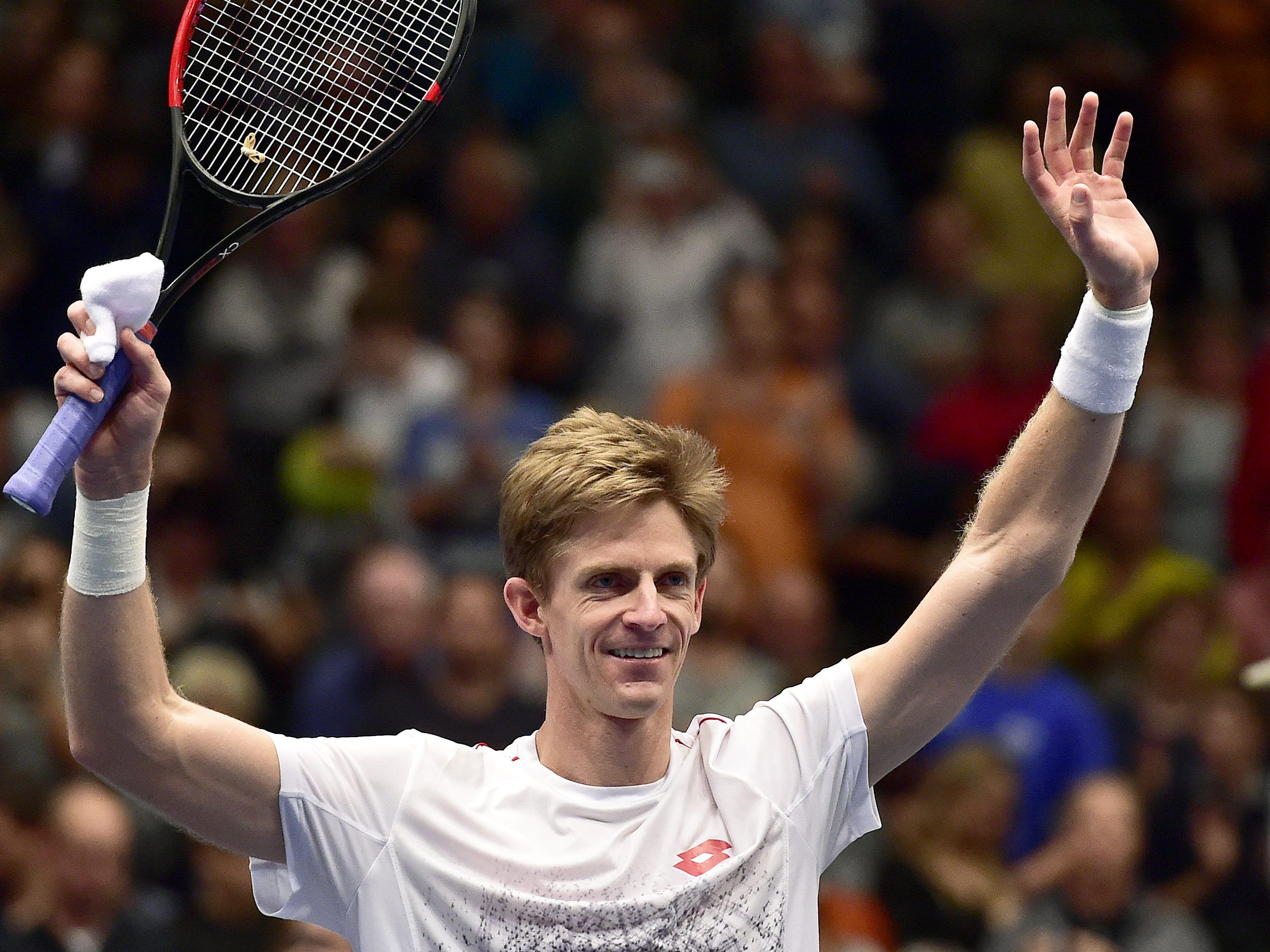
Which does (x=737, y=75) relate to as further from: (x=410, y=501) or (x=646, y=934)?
(x=646, y=934)

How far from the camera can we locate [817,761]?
3.58 m

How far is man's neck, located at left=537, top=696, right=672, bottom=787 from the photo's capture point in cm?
350

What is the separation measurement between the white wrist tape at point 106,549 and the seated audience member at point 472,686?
13.6 ft

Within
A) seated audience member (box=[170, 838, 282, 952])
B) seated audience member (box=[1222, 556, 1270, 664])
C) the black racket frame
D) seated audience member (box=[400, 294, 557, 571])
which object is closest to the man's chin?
the black racket frame

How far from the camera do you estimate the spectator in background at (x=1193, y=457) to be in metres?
9.13

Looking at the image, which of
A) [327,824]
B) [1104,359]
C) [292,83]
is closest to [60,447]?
[327,824]

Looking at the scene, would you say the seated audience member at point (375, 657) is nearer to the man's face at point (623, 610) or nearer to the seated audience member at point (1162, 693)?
the seated audience member at point (1162, 693)

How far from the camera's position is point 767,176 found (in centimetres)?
1012

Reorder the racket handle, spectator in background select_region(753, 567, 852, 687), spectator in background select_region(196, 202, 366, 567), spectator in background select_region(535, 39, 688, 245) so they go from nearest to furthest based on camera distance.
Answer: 1. the racket handle
2. spectator in background select_region(753, 567, 852, 687)
3. spectator in background select_region(196, 202, 366, 567)
4. spectator in background select_region(535, 39, 688, 245)

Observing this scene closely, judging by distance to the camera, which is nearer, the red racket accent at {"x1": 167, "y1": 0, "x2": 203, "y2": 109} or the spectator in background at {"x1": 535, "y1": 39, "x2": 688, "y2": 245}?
the red racket accent at {"x1": 167, "y1": 0, "x2": 203, "y2": 109}

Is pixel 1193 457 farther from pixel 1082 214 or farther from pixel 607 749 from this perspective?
pixel 607 749

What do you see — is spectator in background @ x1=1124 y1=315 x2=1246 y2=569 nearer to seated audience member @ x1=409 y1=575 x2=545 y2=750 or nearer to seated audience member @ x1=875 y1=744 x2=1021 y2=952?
seated audience member @ x1=875 y1=744 x2=1021 y2=952

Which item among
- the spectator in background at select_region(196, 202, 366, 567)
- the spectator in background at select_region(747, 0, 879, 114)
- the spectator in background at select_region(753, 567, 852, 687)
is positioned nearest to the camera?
the spectator in background at select_region(753, 567, 852, 687)

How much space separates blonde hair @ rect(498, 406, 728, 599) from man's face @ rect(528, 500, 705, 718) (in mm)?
30
